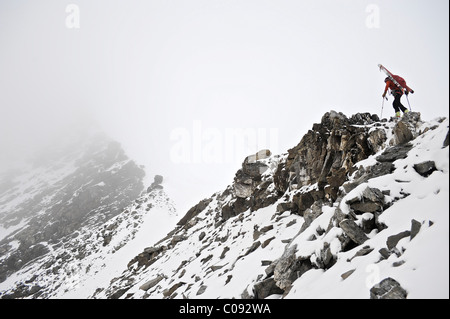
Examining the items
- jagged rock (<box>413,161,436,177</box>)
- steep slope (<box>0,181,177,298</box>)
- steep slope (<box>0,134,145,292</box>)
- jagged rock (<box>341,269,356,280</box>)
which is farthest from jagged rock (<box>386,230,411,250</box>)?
steep slope (<box>0,134,145,292</box>)

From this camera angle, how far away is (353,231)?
683 cm

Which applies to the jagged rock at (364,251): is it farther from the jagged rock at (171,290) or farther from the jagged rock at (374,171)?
the jagged rock at (171,290)

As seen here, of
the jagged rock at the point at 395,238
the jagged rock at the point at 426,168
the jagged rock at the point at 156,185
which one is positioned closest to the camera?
the jagged rock at the point at 395,238

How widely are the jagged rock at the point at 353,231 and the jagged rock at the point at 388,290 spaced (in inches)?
94.2

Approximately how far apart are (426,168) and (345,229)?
10.8 feet

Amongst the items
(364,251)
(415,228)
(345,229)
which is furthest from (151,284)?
(415,228)

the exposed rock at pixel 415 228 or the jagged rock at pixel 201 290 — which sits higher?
the exposed rock at pixel 415 228

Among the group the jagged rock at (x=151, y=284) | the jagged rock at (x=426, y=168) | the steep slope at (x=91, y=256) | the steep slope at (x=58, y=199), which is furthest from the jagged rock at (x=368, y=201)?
the steep slope at (x=58, y=199)

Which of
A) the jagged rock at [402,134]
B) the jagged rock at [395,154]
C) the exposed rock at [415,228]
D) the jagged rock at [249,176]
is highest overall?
the jagged rock at [402,134]

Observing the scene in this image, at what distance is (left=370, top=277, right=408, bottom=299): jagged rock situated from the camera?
4000 millimetres

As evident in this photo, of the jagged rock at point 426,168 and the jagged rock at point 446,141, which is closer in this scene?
the jagged rock at point 446,141

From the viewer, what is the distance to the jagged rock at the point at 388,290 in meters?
4.00
